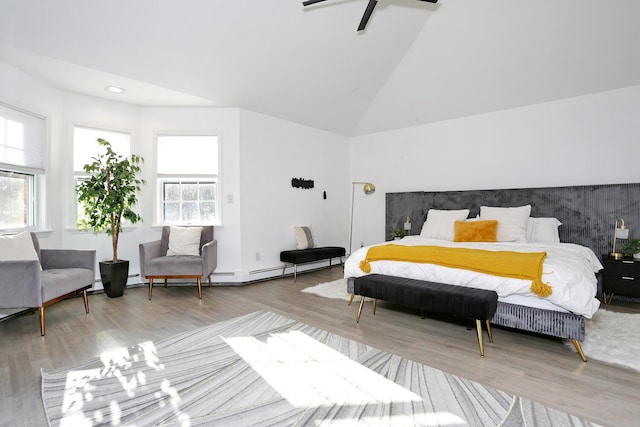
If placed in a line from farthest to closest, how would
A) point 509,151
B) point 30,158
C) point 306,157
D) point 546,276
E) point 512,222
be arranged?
point 306,157 → point 509,151 → point 512,222 → point 30,158 → point 546,276

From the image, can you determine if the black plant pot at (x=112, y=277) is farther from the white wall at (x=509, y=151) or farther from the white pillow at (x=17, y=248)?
the white wall at (x=509, y=151)

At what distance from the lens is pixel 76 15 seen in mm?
3031

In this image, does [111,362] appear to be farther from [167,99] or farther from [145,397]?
[167,99]

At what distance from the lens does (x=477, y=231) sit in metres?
4.37

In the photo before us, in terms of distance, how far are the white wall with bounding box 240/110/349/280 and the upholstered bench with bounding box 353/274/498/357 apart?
2.41 m

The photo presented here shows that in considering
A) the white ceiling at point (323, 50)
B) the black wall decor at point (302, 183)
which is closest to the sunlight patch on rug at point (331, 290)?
the black wall decor at point (302, 183)

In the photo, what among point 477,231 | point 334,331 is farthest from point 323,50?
point 334,331

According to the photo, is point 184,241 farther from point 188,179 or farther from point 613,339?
point 613,339

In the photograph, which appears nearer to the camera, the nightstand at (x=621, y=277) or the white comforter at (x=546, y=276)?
the white comforter at (x=546, y=276)

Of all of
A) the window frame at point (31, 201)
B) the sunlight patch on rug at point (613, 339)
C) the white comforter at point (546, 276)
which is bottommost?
the sunlight patch on rug at point (613, 339)

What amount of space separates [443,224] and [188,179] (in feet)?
12.8

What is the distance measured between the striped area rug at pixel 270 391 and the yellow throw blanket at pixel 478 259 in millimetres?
1072

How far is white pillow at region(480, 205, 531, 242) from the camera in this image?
427cm

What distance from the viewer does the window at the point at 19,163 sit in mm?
3543
